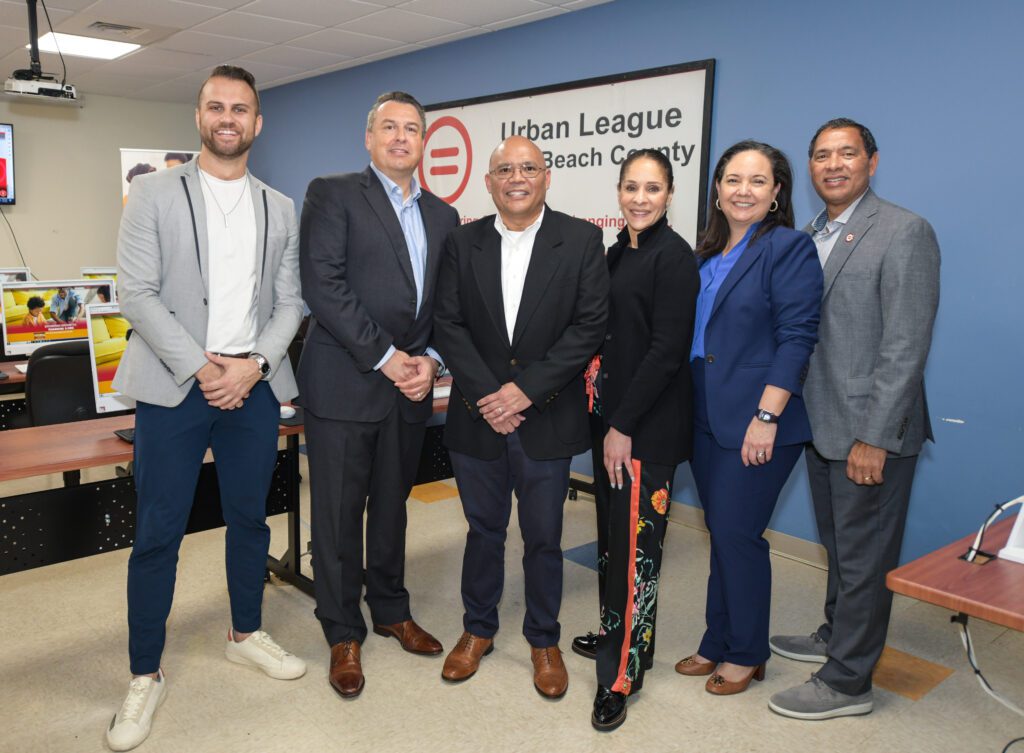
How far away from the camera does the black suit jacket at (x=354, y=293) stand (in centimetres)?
236

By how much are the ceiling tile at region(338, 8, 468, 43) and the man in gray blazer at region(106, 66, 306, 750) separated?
9.25 feet

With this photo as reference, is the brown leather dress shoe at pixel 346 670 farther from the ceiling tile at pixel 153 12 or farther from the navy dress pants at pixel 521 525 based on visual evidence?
the ceiling tile at pixel 153 12

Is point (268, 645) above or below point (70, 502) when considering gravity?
below

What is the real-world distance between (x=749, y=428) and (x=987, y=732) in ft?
3.84

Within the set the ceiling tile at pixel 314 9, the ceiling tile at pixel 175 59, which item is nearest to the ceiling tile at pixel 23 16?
the ceiling tile at pixel 175 59

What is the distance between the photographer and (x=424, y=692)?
252 cm

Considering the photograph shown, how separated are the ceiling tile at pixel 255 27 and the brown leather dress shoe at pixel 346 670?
388 centimetres

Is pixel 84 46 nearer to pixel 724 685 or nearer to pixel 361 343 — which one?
pixel 361 343

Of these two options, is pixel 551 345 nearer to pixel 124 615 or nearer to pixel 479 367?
pixel 479 367

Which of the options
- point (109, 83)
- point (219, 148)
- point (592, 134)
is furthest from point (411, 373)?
point (109, 83)

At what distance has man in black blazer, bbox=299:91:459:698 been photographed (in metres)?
2.38

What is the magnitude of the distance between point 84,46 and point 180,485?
4893 millimetres

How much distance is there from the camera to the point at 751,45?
12.3 ft

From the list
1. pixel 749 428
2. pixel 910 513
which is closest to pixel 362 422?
pixel 749 428
